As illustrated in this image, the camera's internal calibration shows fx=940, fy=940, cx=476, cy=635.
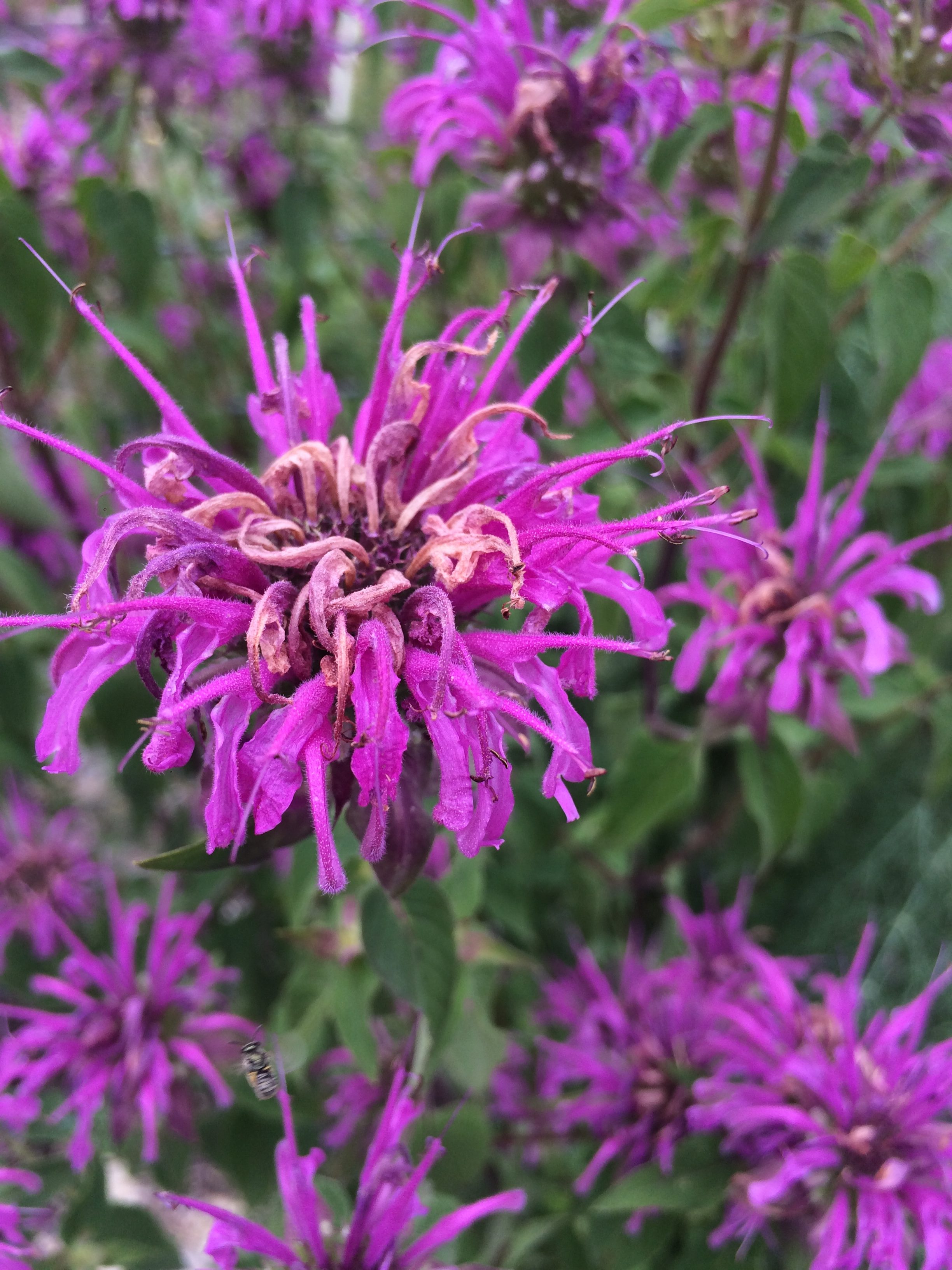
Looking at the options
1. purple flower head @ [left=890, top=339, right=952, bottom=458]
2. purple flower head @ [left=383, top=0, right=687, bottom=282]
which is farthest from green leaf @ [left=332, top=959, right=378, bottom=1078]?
purple flower head @ [left=890, top=339, right=952, bottom=458]

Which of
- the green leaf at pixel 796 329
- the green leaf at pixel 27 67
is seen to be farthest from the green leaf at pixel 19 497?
the green leaf at pixel 796 329

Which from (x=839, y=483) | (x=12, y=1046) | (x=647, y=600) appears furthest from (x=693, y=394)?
(x=12, y=1046)

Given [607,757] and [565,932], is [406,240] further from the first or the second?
[565,932]

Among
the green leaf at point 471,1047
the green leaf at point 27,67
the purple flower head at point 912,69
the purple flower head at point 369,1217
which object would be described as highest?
the purple flower head at point 912,69

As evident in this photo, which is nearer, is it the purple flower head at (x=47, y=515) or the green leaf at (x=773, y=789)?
the green leaf at (x=773, y=789)

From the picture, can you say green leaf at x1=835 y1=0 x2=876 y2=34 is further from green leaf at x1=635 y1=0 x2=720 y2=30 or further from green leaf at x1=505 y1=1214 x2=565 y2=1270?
green leaf at x1=505 y1=1214 x2=565 y2=1270

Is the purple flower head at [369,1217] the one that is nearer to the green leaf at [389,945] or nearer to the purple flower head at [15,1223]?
the green leaf at [389,945]

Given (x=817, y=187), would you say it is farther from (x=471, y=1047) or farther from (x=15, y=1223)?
(x=15, y=1223)

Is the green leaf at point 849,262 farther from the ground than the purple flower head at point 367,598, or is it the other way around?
the green leaf at point 849,262
